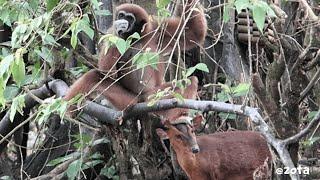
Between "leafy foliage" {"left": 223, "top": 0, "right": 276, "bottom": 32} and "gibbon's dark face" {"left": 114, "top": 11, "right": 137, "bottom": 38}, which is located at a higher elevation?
"leafy foliage" {"left": 223, "top": 0, "right": 276, "bottom": 32}

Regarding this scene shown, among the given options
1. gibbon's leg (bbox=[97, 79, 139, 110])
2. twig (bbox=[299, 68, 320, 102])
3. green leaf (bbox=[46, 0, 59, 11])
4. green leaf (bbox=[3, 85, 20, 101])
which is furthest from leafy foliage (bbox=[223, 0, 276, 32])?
green leaf (bbox=[3, 85, 20, 101])

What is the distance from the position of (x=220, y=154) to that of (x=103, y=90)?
3.81 feet

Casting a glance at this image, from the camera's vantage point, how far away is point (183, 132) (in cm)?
525

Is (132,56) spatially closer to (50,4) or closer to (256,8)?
(50,4)

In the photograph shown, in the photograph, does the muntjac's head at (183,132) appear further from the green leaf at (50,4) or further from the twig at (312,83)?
the green leaf at (50,4)

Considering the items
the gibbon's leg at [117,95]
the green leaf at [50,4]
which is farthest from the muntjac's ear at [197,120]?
the green leaf at [50,4]

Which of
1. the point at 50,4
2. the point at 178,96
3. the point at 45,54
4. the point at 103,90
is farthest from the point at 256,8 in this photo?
the point at 45,54

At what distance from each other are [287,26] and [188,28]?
0.84 metres

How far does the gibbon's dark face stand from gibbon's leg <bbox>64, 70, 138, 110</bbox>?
1.19 feet

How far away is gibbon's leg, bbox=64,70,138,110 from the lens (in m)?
5.17

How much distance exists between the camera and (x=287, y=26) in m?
5.06

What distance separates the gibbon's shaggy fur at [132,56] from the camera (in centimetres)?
524

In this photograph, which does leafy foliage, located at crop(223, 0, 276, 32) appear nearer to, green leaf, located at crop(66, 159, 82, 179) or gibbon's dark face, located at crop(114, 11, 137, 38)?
gibbon's dark face, located at crop(114, 11, 137, 38)

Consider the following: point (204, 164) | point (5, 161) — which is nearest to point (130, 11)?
point (204, 164)
